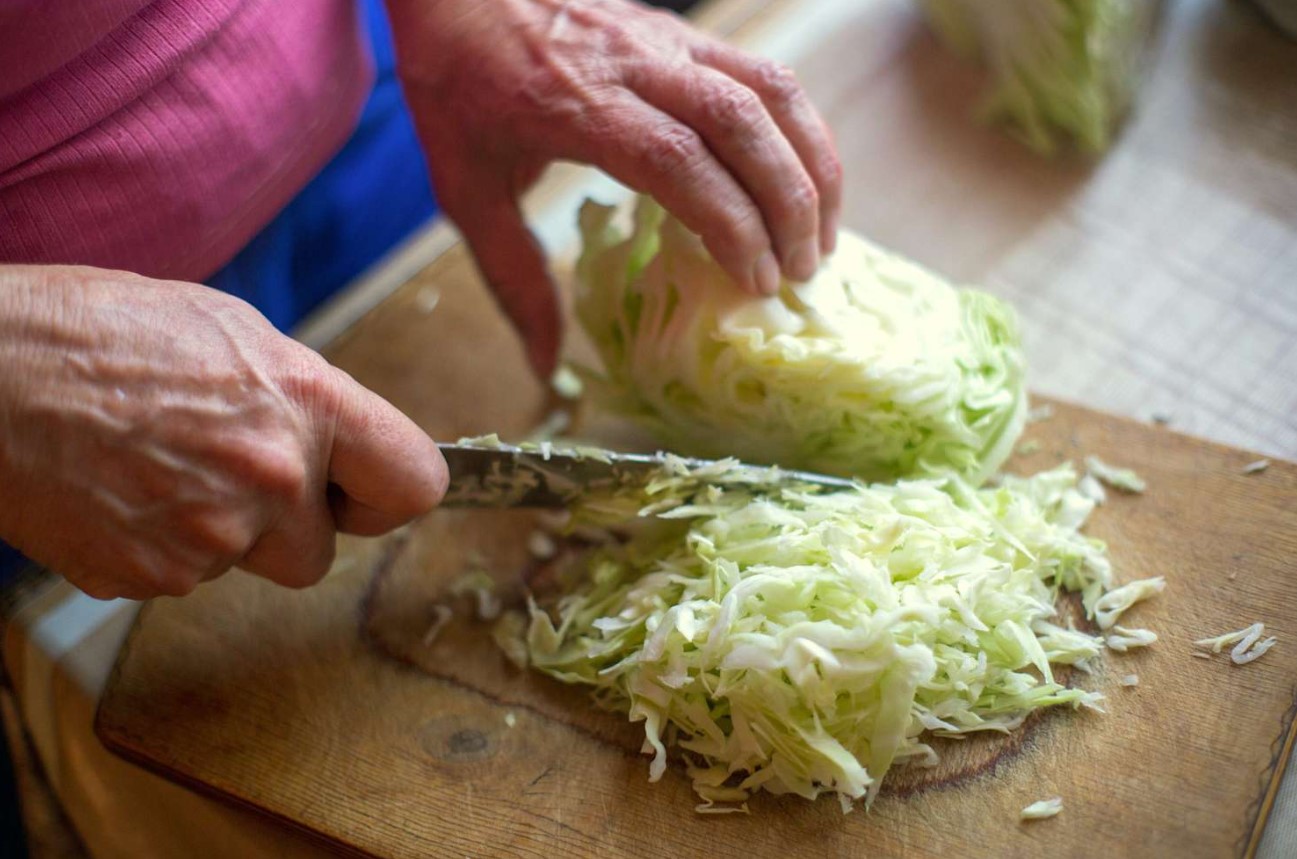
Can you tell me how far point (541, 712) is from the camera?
1781mm

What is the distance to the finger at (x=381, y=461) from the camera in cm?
154

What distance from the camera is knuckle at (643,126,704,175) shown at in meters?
1.78

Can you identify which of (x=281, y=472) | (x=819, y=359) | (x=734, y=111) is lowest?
(x=819, y=359)

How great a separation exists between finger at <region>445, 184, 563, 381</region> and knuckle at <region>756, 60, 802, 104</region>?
55 centimetres

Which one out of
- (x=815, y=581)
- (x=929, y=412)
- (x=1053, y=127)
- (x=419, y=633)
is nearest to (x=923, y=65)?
(x=1053, y=127)

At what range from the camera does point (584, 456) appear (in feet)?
5.74

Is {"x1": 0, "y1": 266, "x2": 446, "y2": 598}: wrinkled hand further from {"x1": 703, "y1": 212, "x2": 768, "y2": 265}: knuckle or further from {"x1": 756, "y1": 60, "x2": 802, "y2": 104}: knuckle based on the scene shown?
{"x1": 756, "y1": 60, "x2": 802, "y2": 104}: knuckle

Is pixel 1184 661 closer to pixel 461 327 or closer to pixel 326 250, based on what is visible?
pixel 461 327

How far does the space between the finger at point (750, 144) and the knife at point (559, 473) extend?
Result: 0.38 metres

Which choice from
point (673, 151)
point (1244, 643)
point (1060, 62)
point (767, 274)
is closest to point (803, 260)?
point (767, 274)

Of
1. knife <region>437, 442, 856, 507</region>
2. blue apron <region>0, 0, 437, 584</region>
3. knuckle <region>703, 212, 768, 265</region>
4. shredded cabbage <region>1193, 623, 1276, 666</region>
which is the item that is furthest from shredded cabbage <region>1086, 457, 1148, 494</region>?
blue apron <region>0, 0, 437, 584</region>

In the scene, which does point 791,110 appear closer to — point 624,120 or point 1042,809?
point 624,120

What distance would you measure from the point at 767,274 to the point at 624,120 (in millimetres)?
356

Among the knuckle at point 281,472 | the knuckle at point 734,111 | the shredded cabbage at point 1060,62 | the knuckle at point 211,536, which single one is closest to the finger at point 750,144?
the knuckle at point 734,111
